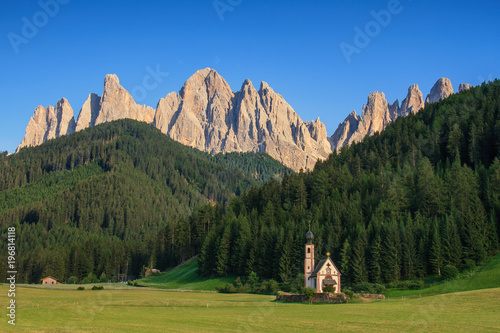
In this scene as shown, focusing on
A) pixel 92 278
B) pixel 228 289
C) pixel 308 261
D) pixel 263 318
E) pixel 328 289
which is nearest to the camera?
pixel 263 318

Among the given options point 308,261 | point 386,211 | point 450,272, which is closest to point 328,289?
point 308,261

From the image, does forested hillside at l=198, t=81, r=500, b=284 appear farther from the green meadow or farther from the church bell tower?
the green meadow

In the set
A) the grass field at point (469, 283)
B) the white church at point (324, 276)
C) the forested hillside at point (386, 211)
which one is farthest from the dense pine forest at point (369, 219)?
the white church at point (324, 276)

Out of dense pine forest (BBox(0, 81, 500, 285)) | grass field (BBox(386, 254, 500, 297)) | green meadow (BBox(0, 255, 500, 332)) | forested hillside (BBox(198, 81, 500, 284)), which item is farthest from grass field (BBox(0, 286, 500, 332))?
dense pine forest (BBox(0, 81, 500, 285))

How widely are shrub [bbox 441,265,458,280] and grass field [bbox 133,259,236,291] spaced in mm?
39382

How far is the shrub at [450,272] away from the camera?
68562 mm

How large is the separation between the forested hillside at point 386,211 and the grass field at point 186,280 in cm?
341

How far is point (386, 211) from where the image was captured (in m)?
92.8

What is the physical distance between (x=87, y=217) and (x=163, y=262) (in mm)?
82782

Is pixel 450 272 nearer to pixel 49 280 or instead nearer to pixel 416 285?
pixel 416 285

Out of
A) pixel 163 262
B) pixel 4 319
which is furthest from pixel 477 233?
pixel 163 262

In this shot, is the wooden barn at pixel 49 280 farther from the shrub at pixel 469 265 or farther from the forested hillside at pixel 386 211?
the shrub at pixel 469 265

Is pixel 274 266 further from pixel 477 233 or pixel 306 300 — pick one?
pixel 477 233

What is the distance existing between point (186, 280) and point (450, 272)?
54.3 meters
